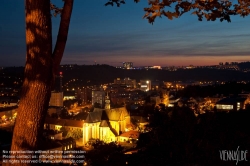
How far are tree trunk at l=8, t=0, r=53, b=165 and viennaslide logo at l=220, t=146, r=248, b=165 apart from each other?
111 inches

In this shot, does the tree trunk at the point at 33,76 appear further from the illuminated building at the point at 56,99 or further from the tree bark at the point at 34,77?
the illuminated building at the point at 56,99

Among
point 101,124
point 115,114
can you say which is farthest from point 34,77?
point 115,114

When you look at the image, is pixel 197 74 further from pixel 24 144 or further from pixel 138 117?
pixel 24 144

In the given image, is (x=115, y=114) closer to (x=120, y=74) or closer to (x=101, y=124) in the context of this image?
(x=101, y=124)

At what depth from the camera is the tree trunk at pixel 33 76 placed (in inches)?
70.9

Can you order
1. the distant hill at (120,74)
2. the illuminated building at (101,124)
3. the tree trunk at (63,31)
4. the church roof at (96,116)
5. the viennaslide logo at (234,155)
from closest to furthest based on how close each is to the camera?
the tree trunk at (63,31) < the viennaslide logo at (234,155) < the illuminated building at (101,124) < the church roof at (96,116) < the distant hill at (120,74)

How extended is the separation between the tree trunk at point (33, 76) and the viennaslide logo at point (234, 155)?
2.82 metres

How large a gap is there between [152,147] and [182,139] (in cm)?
53

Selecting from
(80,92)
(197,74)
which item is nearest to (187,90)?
(80,92)

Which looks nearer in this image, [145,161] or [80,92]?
[145,161]

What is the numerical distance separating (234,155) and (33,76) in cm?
320

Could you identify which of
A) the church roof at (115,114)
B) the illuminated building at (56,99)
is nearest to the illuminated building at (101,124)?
the church roof at (115,114)

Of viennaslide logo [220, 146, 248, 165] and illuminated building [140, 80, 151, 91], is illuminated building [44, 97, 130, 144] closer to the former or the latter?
viennaslide logo [220, 146, 248, 165]

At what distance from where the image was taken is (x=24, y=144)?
6.01ft
